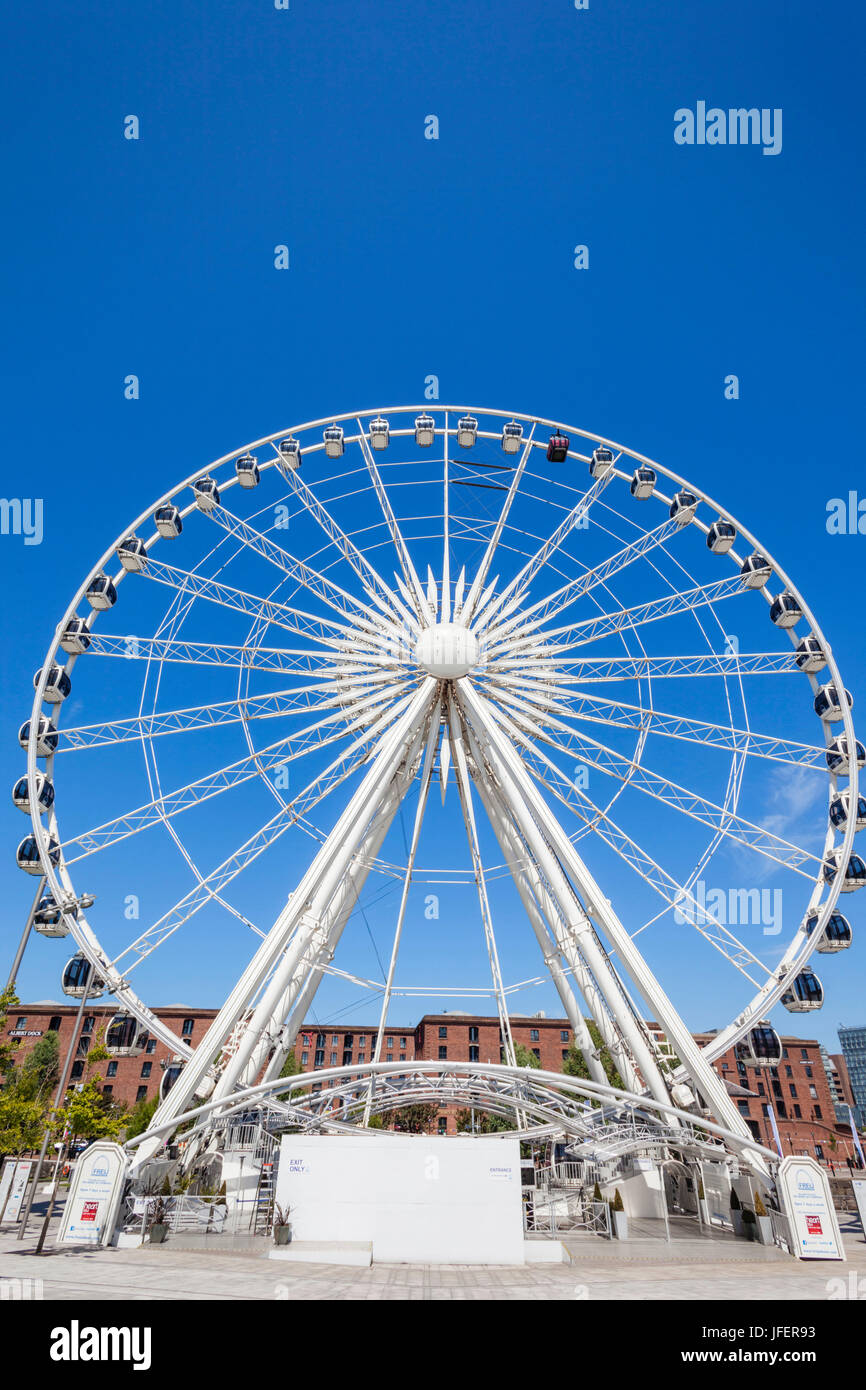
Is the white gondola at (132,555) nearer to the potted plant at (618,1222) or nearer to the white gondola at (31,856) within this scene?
the white gondola at (31,856)

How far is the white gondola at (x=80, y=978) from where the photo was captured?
23.7 metres

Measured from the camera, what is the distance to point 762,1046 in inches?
998

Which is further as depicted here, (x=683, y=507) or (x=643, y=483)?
(x=643, y=483)

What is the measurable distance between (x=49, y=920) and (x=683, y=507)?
1081 inches

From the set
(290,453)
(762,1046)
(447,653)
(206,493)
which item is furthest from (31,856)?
(762,1046)

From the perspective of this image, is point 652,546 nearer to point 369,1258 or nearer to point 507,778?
point 507,778

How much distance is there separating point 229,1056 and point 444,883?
30.1 feet

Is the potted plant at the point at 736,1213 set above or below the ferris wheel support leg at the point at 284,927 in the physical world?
below

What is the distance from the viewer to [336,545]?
27922 mm

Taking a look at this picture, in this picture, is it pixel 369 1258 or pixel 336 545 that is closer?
pixel 369 1258

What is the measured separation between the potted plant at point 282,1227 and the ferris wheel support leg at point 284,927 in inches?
206

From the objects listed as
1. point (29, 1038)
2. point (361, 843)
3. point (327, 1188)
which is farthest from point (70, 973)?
point (29, 1038)

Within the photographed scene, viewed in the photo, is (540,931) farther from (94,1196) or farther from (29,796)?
(29,796)

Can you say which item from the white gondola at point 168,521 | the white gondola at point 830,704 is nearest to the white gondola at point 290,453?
the white gondola at point 168,521
